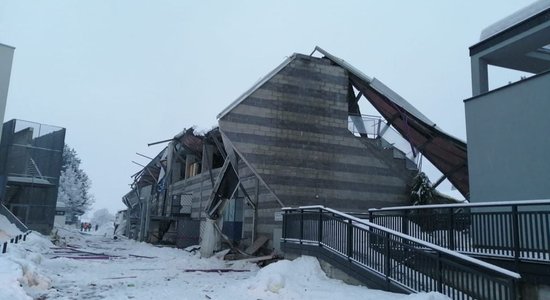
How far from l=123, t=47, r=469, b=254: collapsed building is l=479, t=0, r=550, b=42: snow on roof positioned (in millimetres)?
5530

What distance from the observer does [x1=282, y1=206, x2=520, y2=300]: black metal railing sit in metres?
7.49

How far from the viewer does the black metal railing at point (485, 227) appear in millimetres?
8539

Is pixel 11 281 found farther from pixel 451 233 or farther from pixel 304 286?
pixel 451 233

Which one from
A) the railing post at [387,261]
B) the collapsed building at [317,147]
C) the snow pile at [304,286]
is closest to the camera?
the snow pile at [304,286]

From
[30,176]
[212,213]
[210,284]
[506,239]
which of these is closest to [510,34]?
[506,239]

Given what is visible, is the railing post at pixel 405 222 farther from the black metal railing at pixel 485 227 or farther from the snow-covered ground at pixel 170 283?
the snow-covered ground at pixel 170 283

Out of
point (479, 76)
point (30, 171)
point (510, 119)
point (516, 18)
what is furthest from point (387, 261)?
point (30, 171)

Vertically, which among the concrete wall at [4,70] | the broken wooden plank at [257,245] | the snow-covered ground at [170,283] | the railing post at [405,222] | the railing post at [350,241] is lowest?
the snow-covered ground at [170,283]

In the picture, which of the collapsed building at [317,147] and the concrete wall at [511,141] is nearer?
the concrete wall at [511,141]

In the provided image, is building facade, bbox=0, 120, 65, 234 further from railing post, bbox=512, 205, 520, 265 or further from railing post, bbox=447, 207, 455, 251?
railing post, bbox=512, 205, 520, 265

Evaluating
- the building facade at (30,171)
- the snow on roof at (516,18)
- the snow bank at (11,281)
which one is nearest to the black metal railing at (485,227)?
the snow on roof at (516,18)

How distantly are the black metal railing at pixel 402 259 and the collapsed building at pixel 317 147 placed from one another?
197 inches

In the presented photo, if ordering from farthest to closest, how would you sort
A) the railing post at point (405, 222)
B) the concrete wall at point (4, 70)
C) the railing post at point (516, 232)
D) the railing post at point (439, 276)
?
the concrete wall at point (4, 70)
the railing post at point (405, 222)
the railing post at point (516, 232)
the railing post at point (439, 276)

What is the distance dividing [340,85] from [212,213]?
8.04 metres
